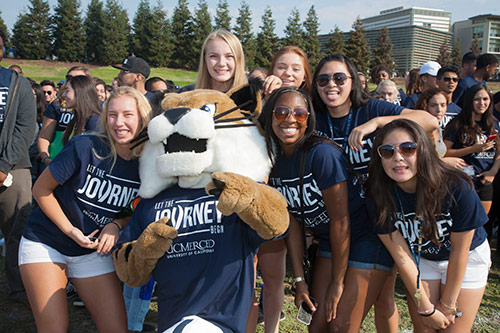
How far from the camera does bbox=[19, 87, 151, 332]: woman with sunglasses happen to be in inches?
101

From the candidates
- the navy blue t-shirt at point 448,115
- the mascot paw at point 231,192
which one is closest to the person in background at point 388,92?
the navy blue t-shirt at point 448,115

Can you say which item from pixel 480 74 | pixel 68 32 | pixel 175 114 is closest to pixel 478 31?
pixel 68 32

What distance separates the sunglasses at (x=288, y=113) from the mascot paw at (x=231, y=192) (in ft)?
2.27

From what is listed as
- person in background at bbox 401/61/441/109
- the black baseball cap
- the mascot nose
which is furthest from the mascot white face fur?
person in background at bbox 401/61/441/109

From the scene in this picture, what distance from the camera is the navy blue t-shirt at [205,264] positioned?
6.84 feet

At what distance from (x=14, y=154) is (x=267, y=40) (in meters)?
49.9

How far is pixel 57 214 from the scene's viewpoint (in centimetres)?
262

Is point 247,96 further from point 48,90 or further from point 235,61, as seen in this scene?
point 48,90

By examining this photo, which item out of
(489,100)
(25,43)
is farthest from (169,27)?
(489,100)

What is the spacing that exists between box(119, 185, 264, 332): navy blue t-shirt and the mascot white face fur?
15cm

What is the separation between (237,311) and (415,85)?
6984 millimetres

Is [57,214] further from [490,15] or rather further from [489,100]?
[490,15]

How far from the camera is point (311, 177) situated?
2.47m

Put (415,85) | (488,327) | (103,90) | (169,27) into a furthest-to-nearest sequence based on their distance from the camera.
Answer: (169,27) → (415,85) → (103,90) → (488,327)
